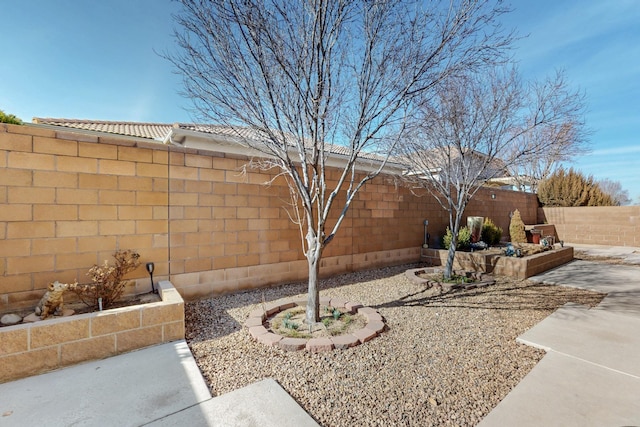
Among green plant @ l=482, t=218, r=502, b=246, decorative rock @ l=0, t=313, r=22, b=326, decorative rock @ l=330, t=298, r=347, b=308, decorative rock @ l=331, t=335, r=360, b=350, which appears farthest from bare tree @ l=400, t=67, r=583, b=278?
decorative rock @ l=0, t=313, r=22, b=326

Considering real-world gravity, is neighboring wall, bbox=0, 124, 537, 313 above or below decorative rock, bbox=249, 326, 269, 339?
above

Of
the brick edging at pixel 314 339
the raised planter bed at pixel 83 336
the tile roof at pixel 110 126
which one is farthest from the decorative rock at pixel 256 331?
the tile roof at pixel 110 126

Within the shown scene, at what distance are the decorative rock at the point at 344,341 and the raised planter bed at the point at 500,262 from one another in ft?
16.5

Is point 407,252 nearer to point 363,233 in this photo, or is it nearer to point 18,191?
point 363,233

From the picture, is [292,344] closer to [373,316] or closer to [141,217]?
[373,316]

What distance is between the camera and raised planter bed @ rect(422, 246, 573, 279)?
21.2ft

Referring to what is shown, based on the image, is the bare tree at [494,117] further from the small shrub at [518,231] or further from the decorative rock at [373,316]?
the small shrub at [518,231]

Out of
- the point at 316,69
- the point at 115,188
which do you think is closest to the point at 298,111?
the point at 316,69

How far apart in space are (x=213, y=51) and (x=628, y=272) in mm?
10362

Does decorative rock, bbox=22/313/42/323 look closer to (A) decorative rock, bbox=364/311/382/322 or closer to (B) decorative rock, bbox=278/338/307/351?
(B) decorative rock, bbox=278/338/307/351

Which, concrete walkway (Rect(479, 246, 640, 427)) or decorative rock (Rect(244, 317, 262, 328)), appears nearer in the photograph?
concrete walkway (Rect(479, 246, 640, 427))

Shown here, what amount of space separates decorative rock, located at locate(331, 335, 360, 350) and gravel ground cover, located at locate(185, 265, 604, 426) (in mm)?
69

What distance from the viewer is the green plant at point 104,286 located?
133 inches

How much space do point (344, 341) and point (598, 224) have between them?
1578 cm
